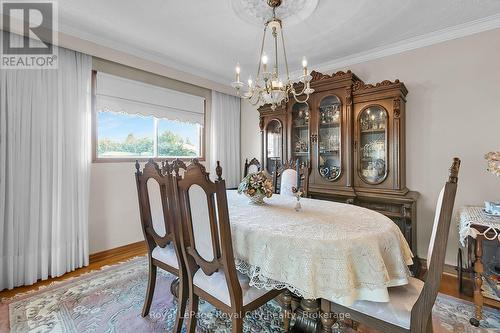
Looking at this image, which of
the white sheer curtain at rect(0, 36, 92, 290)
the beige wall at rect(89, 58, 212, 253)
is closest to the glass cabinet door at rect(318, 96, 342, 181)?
the beige wall at rect(89, 58, 212, 253)

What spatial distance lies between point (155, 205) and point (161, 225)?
17 cm

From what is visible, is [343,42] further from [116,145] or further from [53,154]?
[53,154]

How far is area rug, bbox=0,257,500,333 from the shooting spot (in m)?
1.71

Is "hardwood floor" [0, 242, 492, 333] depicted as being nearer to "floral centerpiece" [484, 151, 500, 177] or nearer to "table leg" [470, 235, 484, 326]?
"table leg" [470, 235, 484, 326]

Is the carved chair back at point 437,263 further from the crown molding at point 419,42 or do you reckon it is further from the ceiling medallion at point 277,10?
the crown molding at point 419,42

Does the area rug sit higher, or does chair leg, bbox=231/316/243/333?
chair leg, bbox=231/316/243/333

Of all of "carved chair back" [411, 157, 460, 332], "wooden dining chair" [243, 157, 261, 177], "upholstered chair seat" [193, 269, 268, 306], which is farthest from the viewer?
"wooden dining chair" [243, 157, 261, 177]

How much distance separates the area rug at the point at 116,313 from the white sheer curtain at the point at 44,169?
14.5 inches

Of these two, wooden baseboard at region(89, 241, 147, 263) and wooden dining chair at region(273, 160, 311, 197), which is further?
wooden baseboard at region(89, 241, 147, 263)

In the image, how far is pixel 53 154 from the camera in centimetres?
247

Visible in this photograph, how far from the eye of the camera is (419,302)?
1.04 meters

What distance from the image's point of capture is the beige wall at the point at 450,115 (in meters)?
2.33

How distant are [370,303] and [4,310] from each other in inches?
107

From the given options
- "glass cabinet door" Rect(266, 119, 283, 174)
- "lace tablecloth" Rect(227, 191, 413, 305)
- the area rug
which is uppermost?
"glass cabinet door" Rect(266, 119, 283, 174)
